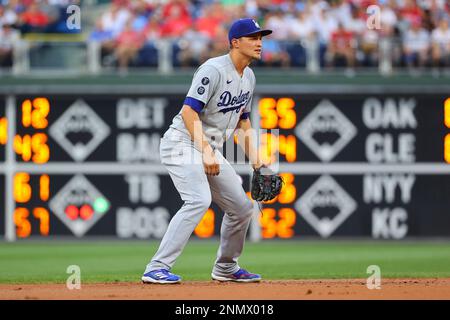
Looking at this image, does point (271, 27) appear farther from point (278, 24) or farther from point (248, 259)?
point (248, 259)

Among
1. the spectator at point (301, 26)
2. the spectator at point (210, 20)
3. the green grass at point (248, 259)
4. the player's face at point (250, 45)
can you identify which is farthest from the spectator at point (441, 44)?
the player's face at point (250, 45)

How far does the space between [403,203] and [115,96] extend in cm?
496

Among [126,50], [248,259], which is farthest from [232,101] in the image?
[126,50]

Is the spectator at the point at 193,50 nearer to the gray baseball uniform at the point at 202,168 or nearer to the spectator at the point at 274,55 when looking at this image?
the spectator at the point at 274,55

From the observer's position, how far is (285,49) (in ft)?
56.8

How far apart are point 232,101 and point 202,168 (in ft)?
2.09

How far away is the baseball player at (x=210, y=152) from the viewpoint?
8594mm

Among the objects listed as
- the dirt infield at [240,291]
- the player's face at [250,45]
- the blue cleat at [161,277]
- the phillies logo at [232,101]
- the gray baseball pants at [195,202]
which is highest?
the player's face at [250,45]

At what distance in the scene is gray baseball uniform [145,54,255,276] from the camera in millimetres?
8625

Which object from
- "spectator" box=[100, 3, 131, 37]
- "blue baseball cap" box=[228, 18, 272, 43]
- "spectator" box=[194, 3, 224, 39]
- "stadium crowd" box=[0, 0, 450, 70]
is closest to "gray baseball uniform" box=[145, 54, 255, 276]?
"blue baseball cap" box=[228, 18, 272, 43]

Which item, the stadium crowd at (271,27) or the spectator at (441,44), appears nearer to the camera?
the spectator at (441,44)

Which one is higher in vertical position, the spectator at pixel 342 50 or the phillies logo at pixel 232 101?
the spectator at pixel 342 50

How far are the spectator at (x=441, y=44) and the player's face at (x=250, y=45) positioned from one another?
8.81 meters

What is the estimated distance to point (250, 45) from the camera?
8742 millimetres
